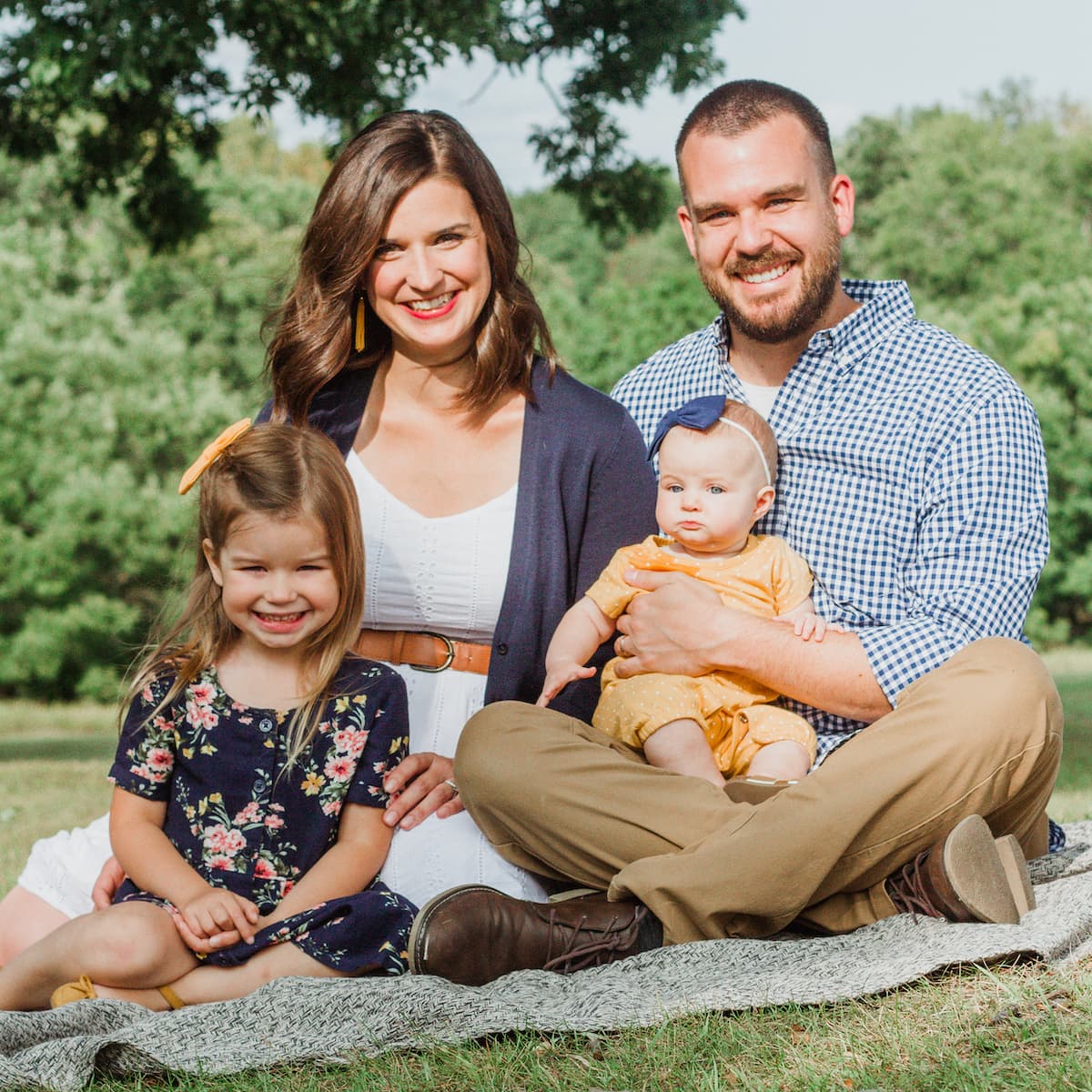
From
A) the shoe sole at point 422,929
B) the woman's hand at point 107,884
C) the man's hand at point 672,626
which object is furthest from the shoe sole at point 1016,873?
the woman's hand at point 107,884

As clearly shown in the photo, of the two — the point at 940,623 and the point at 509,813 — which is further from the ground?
the point at 940,623

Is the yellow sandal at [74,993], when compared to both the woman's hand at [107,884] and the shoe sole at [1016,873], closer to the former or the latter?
the woman's hand at [107,884]

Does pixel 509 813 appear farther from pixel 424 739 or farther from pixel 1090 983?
pixel 1090 983

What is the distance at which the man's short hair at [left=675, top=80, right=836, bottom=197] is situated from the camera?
12.1 ft

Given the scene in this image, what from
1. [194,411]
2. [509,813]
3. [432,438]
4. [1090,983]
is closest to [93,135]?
[432,438]

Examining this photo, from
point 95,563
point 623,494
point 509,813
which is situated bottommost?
point 95,563

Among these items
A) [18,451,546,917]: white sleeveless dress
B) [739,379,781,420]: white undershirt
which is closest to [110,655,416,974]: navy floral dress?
[18,451,546,917]: white sleeveless dress

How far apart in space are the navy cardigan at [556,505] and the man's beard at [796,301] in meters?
0.41

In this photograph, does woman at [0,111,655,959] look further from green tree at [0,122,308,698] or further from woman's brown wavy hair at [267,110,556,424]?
green tree at [0,122,308,698]

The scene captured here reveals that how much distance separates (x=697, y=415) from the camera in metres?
3.40

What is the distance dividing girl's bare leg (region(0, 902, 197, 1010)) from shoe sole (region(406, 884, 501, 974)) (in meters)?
0.46

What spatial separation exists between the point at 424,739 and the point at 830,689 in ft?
3.18

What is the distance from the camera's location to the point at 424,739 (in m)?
3.40

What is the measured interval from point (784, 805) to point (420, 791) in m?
0.84
